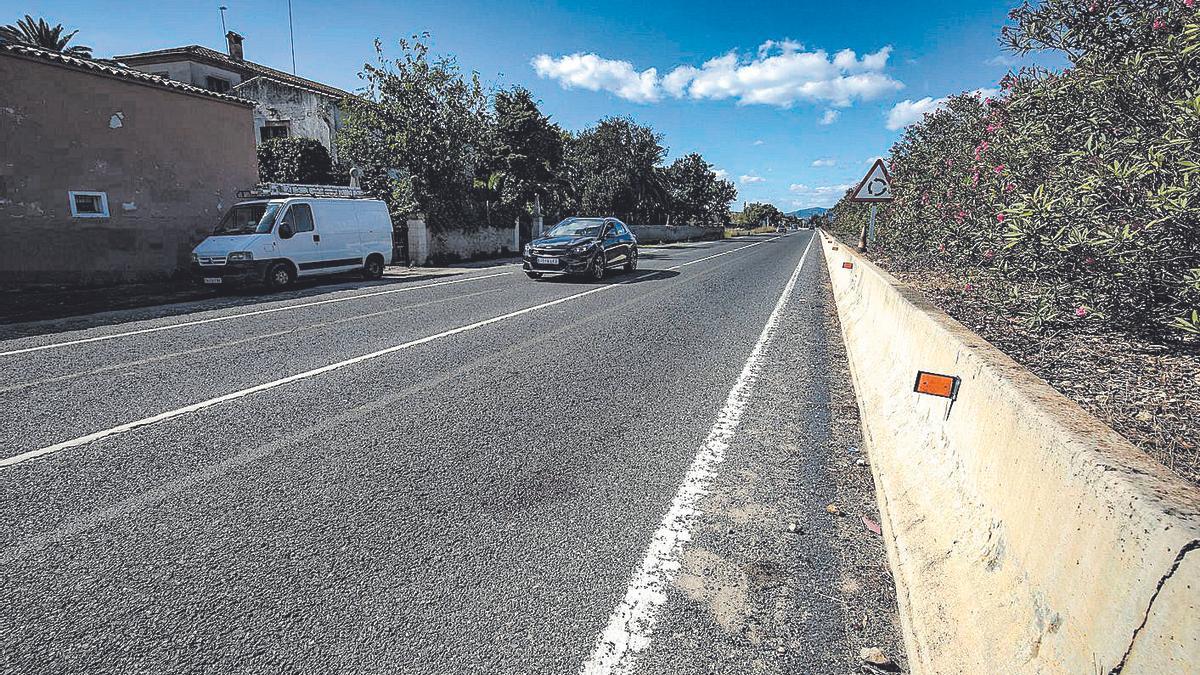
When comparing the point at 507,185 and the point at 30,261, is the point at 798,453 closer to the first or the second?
the point at 30,261

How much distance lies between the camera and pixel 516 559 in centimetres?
273

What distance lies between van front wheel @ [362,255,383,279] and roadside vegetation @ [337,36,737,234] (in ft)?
21.5

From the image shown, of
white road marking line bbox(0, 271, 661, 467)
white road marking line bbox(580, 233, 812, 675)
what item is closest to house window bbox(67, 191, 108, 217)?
white road marking line bbox(0, 271, 661, 467)

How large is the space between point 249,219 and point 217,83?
3354 centimetres

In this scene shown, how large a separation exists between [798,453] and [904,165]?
13.0 m

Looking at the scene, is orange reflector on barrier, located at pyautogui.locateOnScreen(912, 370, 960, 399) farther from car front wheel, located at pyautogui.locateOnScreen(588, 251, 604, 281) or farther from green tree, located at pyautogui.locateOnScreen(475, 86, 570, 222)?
green tree, located at pyautogui.locateOnScreen(475, 86, 570, 222)

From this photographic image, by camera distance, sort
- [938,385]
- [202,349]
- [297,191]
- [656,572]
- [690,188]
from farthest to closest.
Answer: [690,188] → [297,191] → [202,349] → [938,385] → [656,572]

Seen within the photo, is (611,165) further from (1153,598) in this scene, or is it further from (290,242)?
(1153,598)

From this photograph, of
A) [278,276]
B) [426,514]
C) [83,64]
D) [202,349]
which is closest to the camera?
[426,514]

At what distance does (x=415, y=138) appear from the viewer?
21.5 m

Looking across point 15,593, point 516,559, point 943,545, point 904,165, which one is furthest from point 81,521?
point 904,165

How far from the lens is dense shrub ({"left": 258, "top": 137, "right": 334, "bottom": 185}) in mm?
27584

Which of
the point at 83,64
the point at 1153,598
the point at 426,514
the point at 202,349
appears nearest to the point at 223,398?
the point at 202,349

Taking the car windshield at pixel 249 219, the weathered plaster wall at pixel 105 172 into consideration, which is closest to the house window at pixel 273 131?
the weathered plaster wall at pixel 105 172
